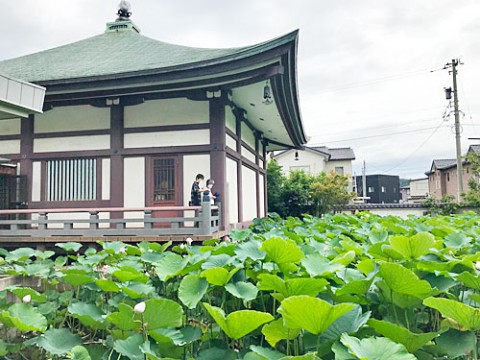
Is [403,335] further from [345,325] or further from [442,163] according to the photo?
[442,163]

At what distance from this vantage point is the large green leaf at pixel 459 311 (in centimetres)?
110

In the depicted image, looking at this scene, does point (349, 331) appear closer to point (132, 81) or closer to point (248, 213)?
point (132, 81)

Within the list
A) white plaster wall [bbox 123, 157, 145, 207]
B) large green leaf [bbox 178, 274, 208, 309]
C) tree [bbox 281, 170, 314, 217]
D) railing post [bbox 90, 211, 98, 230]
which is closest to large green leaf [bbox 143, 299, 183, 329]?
large green leaf [bbox 178, 274, 208, 309]

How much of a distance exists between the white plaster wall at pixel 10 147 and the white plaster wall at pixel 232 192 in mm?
4552

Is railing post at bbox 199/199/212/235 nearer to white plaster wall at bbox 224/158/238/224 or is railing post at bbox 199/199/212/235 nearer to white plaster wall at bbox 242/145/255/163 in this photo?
white plaster wall at bbox 224/158/238/224

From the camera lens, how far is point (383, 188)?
42.6m

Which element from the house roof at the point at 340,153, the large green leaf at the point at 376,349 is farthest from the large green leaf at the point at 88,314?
the house roof at the point at 340,153

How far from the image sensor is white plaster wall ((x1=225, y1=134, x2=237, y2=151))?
293 inches

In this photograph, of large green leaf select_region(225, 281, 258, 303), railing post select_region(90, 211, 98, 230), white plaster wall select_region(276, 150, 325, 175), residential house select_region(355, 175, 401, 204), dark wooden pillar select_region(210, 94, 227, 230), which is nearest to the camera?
large green leaf select_region(225, 281, 258, 303)

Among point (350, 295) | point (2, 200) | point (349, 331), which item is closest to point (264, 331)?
point (349, 331)

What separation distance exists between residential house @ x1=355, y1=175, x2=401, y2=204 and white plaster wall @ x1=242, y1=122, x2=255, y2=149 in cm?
3451

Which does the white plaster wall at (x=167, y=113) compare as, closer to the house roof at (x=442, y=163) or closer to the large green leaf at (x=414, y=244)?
the large green leaf at (x=414, y=244)

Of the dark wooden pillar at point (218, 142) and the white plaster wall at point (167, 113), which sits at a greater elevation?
the white plaster wall at point (167, 113)

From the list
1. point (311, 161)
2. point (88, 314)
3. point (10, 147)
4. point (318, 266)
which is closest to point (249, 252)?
point (318, 266)
